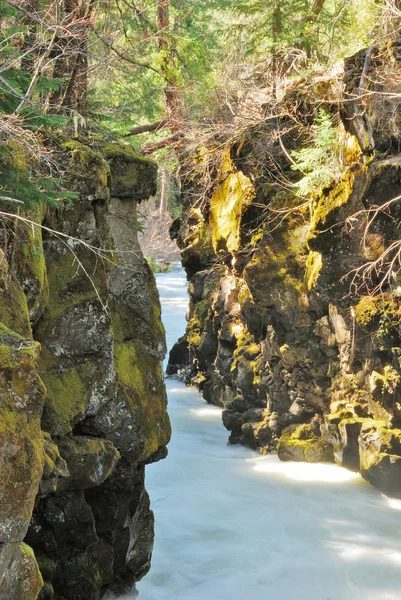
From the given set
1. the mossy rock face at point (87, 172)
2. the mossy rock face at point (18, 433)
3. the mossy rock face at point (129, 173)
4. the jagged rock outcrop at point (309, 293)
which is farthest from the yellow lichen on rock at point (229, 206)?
the mossy rock face at point (18, 433)

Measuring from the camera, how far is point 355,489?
1062cm

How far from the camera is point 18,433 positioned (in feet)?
12.9

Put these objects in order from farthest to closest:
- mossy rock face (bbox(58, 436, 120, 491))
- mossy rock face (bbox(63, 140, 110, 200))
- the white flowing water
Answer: the white flowing water → mossy rock face (bbox(63, 140, 110, 200)) → mossy rock face (bbox(58, 436, 120, 491))

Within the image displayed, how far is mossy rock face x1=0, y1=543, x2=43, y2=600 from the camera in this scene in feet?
12.1

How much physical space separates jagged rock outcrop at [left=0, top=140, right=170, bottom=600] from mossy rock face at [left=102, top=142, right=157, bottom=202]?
0.02m

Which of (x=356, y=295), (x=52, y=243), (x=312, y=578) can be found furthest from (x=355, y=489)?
(x=52, y=243)

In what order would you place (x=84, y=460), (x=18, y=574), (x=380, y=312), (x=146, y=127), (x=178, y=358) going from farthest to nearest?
(x=178, y=358)
(x=146, y=127)
(x=380, y=312)
(x=84, y=460)
(x=18, y=574)

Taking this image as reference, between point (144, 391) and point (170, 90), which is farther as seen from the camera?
point (170, 90)

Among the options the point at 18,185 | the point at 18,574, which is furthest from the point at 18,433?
the point at 18,185

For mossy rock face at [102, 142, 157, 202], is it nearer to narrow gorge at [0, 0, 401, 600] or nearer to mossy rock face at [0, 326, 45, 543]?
narrow gorge at [0, 0, 401, 600]

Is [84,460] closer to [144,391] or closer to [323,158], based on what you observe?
[144,391]

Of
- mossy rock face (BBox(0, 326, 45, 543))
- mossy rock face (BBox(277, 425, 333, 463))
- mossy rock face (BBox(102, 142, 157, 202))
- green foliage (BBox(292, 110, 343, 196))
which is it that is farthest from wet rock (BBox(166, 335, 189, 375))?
mossy rock face (BBox(0, 326, 45, 543))

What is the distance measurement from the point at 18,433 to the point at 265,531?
22.4 ft

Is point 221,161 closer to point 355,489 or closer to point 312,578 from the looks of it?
point 355,489
